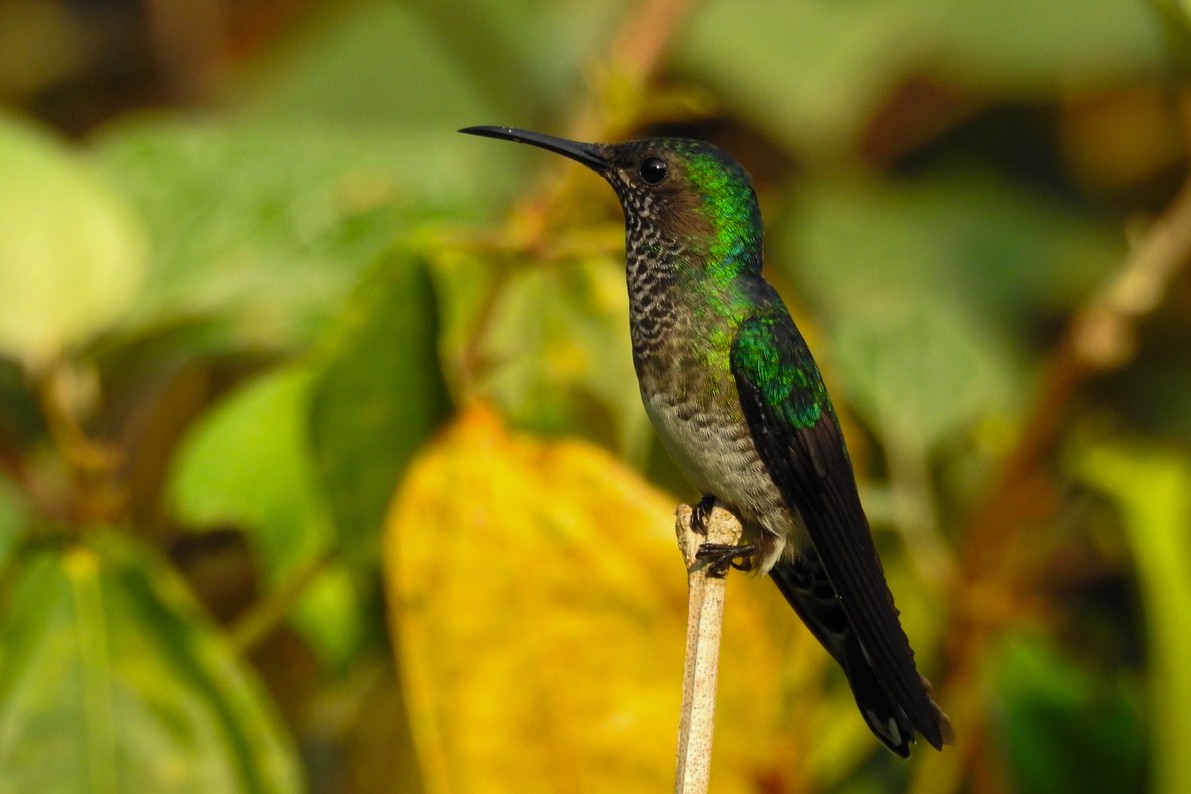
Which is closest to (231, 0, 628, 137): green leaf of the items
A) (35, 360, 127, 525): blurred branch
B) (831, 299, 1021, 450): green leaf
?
(831, 299, 1021, 450): green leaf

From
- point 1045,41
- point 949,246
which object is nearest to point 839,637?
point 1045,41

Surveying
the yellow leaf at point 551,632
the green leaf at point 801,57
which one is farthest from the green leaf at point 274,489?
the green leaf at point 801,57

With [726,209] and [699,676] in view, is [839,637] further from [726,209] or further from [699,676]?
[726,209]

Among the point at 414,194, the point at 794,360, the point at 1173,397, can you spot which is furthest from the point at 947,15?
the point at 794,360

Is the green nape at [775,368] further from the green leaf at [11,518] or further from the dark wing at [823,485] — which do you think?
the green leaf at [11,518]

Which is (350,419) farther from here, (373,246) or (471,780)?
(373,246)

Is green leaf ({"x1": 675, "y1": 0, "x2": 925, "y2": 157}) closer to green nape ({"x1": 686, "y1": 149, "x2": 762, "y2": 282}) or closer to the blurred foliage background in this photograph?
the blurred foliage background
